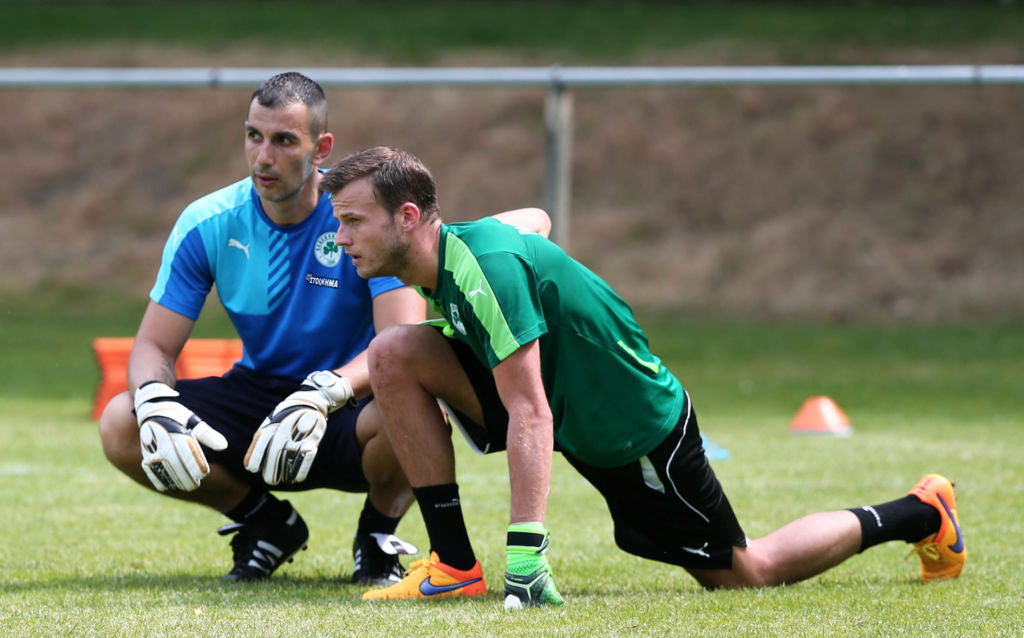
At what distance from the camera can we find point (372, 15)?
3144cm

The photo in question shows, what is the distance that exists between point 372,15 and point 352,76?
71.5ft

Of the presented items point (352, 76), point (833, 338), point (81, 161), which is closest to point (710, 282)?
point (833, 338)

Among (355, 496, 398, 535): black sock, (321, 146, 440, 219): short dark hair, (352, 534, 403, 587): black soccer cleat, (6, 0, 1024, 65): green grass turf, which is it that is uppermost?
(6, 0, 1024, 65): green grass turf

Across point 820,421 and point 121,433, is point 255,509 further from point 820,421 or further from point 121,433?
point 820,421

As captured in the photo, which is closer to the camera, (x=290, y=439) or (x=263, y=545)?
(x=290, y=439)

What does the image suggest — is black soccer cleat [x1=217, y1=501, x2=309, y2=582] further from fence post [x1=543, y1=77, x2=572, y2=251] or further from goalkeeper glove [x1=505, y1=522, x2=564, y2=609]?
fence post [x1=543, y1=77, x2=572, y2=251]

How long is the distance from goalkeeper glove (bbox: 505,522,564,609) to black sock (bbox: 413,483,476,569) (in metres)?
0.28

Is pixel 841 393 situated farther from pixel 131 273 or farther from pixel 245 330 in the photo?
pixel 131 273

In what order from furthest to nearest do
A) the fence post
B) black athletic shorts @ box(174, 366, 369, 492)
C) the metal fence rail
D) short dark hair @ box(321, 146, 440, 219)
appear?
1. the fence post
2. the metal fence rail
3. black athletic shorts @ box(174, 366, 369, 492)
4. short dark hair @ box(321, 146, 440, 219)

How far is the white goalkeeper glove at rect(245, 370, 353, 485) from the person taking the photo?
12.9 feet

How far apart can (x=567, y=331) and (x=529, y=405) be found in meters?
0.28

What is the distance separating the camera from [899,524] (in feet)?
13.8

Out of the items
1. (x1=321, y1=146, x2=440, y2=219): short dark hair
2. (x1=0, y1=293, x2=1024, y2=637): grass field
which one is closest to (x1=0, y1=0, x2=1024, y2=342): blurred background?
(x1=0, y1=293, x2=1024, y2=637): grass field

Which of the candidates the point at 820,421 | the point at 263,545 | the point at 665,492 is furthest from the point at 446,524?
the point at 820,421
